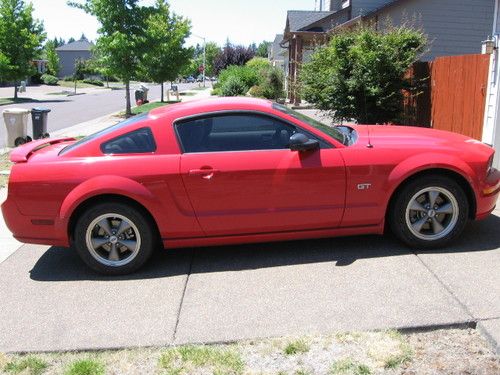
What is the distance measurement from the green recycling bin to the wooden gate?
9.79m

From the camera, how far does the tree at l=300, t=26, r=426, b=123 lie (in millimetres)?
10102

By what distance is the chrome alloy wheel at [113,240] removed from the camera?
185 inches

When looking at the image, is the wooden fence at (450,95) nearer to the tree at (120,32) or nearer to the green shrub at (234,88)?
the tree at (120,32)

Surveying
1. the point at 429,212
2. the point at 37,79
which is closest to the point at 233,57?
the point at 37,79

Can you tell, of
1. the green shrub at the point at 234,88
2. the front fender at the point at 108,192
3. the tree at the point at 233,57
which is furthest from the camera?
the tree at the point at 233,57

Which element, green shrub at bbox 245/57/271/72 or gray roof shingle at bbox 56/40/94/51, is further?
gray roof shingle at bbox 56/40/94/51

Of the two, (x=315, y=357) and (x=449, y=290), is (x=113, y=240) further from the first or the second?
(x=449, y=290)

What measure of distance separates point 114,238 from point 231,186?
3.79 ft

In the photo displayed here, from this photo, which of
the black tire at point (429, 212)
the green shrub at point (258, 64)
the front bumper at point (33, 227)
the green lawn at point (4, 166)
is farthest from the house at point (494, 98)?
the green shrub at point (258, 64)

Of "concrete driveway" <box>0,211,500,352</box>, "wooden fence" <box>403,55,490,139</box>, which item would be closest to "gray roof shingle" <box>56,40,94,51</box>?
"wooden fence" <box>403,55,490,139</box>

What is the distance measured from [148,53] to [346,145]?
20.1 metres

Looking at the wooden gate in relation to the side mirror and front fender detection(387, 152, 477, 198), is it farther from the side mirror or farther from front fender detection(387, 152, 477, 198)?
the side mirror

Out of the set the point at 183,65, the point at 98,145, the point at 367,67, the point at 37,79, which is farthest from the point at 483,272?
the point at 37,79

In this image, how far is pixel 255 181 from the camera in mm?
4645
